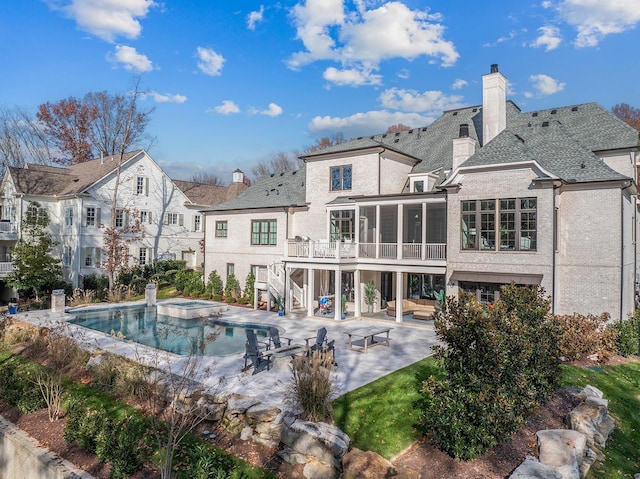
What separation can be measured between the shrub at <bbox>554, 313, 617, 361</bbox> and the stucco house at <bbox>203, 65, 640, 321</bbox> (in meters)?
1.34

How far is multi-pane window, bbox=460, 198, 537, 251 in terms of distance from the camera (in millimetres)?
16516

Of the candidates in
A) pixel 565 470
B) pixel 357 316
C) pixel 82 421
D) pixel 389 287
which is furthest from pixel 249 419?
pixel 389 287

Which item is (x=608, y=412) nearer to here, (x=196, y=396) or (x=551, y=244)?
(x=551, y=244)

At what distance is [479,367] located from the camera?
7496mm

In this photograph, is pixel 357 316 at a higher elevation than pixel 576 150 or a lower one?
lower

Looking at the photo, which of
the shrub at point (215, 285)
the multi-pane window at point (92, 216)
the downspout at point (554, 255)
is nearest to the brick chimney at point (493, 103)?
the downspout at point (554, 255)

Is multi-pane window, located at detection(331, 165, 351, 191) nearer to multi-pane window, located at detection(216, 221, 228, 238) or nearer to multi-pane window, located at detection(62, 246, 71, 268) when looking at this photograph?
multi-pane window, located at detection(216, 221, 228, 238)

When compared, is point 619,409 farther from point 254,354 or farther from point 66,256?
point 66,256

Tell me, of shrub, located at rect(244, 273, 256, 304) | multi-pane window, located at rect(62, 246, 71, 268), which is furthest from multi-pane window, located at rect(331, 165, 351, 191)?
multi-pane window, located at rect(62, 246, 71, 268)

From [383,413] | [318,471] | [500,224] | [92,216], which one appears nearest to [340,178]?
[500,224]

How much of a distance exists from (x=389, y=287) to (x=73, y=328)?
15050mm

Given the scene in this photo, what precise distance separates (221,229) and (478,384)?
77.3 feet

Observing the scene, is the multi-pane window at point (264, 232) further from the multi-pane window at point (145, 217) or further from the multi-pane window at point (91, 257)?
the multi-pane window at point (91, 257)

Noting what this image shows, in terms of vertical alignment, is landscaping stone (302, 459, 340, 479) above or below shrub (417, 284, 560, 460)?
below
